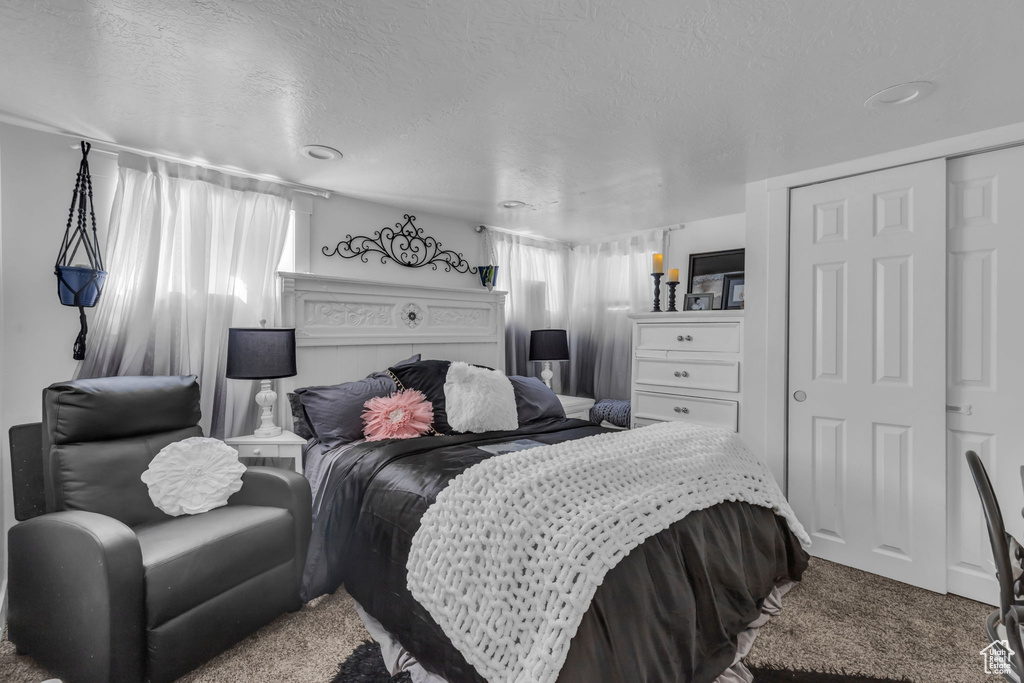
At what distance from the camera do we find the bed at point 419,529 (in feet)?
4.72

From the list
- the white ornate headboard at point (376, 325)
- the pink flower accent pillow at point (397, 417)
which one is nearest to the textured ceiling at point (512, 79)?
the white ornate headboard at point (376, 325)

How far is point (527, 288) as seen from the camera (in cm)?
450

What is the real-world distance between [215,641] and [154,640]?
0.77ft

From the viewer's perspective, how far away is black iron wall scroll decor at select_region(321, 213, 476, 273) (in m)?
3.44

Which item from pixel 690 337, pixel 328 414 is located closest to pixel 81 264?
pixel 328 414

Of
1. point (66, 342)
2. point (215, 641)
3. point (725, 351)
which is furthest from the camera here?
Result: point (725, 351)

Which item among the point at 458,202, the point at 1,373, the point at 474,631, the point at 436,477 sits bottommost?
the point at 474,631

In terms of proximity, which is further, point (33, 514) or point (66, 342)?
point (66, 342)

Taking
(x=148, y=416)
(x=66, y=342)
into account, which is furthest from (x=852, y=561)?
(x=66, y=342)

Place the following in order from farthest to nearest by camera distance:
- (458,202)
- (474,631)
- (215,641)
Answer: (458,202)
(215,641)
(474,631)

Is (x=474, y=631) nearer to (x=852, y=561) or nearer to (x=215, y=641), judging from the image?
(x=215, y=641)

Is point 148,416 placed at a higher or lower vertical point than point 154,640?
higher

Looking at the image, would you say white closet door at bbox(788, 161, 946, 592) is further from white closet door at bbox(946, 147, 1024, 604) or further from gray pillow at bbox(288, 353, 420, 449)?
gray pillow at bbox(288, 353, 420, 449)

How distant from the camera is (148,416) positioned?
2.16m
